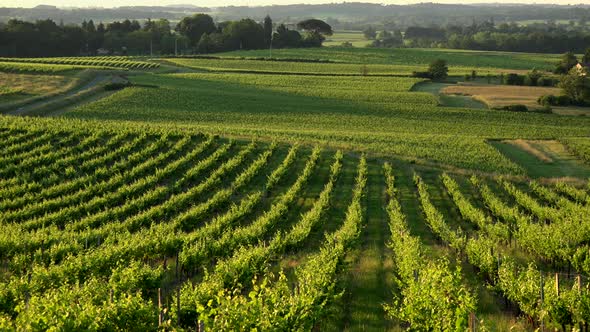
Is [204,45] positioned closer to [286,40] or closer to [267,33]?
[267,33]

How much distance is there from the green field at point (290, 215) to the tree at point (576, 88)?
12.1 metres

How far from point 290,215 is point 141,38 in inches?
4763

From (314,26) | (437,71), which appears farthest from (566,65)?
(314,26)

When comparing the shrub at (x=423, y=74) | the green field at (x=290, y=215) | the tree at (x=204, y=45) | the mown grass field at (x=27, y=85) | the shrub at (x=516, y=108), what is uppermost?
the tree at (x=204, y=45)

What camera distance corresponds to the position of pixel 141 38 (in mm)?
147875

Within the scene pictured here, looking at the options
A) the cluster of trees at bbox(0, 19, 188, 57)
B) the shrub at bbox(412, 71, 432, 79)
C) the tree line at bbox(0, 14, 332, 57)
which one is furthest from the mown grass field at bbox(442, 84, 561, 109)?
the cluster of trees at bbox(0, 19, 188, 57)

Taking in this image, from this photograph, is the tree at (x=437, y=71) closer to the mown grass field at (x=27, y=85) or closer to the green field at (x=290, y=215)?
the green field at (x=290, y=215)

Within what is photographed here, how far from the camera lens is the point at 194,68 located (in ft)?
376

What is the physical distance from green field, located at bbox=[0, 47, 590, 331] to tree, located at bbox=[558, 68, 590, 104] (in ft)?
39.8

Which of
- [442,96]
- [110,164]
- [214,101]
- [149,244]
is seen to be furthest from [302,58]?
[149,244]

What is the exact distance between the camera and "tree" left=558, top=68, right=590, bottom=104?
8644cm

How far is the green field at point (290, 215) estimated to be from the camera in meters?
17.6

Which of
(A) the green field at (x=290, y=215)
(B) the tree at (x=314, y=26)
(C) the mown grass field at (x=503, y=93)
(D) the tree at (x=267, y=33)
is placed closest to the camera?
(A) the green field at (x=290, y=215)

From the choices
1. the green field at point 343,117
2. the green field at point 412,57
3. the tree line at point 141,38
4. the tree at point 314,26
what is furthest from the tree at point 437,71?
the tree at point 314,26
